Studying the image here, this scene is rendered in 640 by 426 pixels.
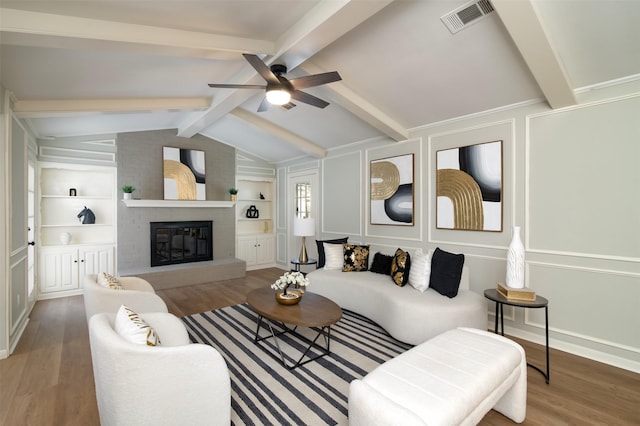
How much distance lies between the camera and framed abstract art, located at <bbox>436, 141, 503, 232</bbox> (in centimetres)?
329

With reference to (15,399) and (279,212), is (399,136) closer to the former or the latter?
(279,212)

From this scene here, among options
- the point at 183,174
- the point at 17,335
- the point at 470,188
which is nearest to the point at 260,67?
the point at 470,188

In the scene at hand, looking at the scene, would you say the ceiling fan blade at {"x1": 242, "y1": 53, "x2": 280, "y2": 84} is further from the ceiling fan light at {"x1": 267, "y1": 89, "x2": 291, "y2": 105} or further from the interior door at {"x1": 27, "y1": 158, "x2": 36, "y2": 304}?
the interior door at {"x1": 27, "y1": 158, "x2": 36, "y2": 304}

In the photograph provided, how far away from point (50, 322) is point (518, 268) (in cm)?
513

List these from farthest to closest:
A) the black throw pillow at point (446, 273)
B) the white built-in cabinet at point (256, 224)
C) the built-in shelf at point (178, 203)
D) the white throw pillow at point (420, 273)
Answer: the white built-in cabinet at point (256, 224), the built-in shelf at point (178, 203), the white throw pillow at point (420, 273), the black throw pillow at point (446, 273)

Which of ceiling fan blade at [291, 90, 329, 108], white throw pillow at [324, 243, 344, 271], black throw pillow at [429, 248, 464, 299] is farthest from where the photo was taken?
white throw pillow at [324, 243, 344, 271]

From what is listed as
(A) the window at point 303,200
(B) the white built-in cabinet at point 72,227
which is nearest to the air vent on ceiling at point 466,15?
(A) the window at point 303,200

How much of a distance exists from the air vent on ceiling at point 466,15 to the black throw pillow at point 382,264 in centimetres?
263

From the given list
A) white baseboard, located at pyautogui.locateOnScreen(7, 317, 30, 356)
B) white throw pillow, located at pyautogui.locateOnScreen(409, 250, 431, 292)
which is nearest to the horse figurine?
white baseboard, located at pyautogui.locateOnScreen(7, 317, 30, 356)

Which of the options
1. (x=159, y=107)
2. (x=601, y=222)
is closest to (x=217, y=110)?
(x=159, y=107)

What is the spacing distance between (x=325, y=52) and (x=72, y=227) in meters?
4.88

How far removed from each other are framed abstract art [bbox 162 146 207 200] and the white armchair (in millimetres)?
4268

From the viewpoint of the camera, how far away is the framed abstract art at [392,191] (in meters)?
4.18

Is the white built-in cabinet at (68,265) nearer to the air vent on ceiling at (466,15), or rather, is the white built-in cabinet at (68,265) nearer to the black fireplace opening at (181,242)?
the black fireplace opening at (181,242)
